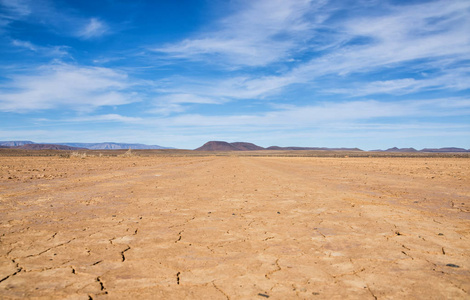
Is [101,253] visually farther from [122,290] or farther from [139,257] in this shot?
[122,290]

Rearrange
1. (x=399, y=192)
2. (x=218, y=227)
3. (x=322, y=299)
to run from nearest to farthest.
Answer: (x=322, y=299) → (x=218, y=227) → (x=399, y=192)

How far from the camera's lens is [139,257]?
333 centimetres

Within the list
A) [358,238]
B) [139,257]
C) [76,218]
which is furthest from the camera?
[76,218]

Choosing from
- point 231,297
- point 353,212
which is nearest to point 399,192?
point 353,212

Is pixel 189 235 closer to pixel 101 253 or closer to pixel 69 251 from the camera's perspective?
pixel 101 253

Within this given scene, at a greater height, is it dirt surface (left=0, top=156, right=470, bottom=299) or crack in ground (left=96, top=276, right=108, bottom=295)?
dirt surface (left=0, top=156, right=470, bottom=299)

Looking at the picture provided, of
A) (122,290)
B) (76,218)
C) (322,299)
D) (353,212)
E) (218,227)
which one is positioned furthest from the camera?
(353,212)

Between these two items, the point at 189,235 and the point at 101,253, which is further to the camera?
the point at 189,235

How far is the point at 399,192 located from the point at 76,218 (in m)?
7.79

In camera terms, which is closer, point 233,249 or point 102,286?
point 102,286

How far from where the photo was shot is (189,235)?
4.18 metres

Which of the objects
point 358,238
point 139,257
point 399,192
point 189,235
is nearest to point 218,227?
point 189,235

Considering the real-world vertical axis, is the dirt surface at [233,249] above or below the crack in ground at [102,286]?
above

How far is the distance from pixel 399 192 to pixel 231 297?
7448mm
